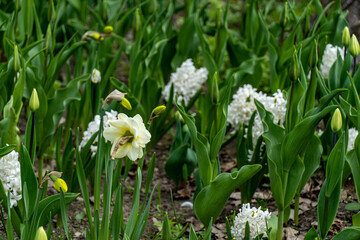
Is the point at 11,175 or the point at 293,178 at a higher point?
the point at 293,178

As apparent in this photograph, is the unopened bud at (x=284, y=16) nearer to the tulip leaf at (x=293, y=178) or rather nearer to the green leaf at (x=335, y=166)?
the tulip leaf at (x=293, y=178)

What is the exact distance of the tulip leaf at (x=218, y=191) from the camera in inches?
84.5

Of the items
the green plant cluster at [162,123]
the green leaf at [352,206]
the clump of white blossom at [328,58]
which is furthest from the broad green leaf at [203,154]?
the clump of white blossom at [328,58]

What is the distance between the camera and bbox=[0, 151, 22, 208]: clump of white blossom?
2.04 m

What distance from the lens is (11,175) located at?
206 cm

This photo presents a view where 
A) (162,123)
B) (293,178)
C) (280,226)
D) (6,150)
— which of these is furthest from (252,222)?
(162,123)

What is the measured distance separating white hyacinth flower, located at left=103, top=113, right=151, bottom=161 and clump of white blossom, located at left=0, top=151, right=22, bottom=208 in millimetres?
583

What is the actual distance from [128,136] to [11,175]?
663 mm

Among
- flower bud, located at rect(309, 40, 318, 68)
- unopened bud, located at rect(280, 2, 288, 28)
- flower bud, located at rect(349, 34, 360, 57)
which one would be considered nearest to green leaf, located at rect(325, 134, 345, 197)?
flower bud, located at rect(309, 40, 318, 68)

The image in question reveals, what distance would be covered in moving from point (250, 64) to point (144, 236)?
1309 millimetres

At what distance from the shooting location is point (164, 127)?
10.5 ft

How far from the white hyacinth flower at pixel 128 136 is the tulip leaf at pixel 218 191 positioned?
1.99 ft

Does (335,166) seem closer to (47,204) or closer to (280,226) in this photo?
(280,226)

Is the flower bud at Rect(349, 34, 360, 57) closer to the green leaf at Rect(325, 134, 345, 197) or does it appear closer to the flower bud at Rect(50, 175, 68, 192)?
the green leaf at Rect(325, 134, 345, 197)
